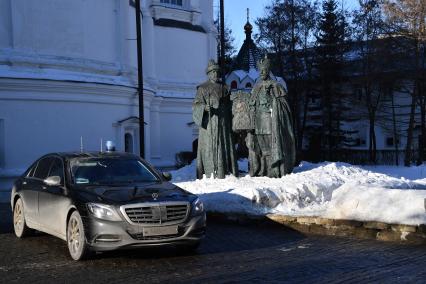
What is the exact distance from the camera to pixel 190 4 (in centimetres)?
3294

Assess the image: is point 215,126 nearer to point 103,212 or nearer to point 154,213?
point 154,213

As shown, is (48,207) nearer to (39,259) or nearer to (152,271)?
(39,259)

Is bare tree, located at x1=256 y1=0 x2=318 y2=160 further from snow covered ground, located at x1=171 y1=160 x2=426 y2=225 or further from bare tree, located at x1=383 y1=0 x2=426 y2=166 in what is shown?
snow covered ground, located at x1=171 y1=160 x2=426 y2=225

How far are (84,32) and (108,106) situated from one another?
9.83 feet

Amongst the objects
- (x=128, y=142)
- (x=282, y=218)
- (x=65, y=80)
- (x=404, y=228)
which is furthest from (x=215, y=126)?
(x=128, y=142)

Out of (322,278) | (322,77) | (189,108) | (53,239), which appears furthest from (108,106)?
(322,77)

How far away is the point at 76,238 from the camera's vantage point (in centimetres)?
855

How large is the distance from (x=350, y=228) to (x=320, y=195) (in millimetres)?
3083

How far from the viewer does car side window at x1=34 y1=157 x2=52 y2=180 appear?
10320 mm

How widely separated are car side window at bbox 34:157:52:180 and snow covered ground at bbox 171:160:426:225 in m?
3.55

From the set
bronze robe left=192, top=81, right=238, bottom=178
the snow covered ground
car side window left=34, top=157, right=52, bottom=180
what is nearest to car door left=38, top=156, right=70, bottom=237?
car side window left=34, top=157, right=52, bottom=180

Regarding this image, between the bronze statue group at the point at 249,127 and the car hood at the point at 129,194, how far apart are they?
571 centimetres

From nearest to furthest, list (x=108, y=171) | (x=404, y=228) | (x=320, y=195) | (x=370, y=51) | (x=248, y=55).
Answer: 1. (x=404, y=228)
2. (x=108, y=171)
3. (x=320, y=195)
4. (x=370, y=51)
5. (x=248, y=55)

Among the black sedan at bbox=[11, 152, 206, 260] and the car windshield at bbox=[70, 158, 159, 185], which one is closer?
the black sedan at bbox=[11, 152, 206, 260]
